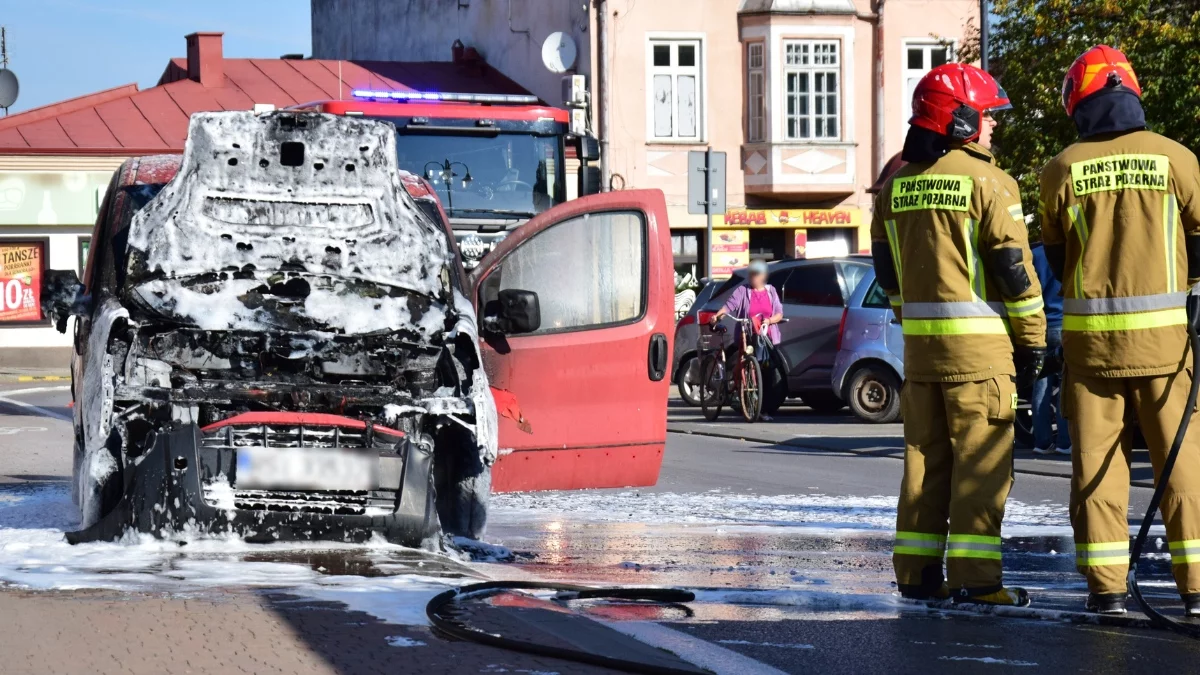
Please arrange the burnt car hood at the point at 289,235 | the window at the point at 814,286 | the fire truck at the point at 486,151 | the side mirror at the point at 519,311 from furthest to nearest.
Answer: the window at the point at 814,286
the fire truck at the point at 486,151
the side mirror at the point at 519,311
the burnt car hood at the point at 289,235

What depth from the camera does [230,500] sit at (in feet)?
22.1

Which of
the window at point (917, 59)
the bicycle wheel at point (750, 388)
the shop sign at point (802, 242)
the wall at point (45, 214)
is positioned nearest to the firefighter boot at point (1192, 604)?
the bicycle wheel at point (750, 388)

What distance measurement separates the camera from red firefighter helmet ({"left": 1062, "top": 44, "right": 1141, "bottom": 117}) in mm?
6004

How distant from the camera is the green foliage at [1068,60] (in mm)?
22750

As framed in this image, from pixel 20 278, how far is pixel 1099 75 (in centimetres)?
3068

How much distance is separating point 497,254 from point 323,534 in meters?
2.12

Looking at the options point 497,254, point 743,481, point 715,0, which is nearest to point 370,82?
point 715,0

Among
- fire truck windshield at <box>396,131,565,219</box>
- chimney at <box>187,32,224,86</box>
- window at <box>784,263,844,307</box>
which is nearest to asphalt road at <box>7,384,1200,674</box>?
fire truck windshield at <box>396,131,565,219</box>

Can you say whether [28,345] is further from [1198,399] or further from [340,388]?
[1198,399]

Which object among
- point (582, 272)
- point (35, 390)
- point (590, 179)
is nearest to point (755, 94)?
point (35, 390)

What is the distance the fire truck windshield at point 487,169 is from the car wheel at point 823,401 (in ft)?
15.6

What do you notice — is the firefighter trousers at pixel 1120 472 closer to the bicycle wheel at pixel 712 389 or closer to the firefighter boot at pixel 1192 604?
the firefighter boot at pixel 1192 604

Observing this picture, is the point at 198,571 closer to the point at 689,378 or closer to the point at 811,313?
the point at 811,313

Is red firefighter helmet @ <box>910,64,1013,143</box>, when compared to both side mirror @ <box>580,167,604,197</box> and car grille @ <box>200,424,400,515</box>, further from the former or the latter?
side mirror @ <box>580,167,604,197</box>
